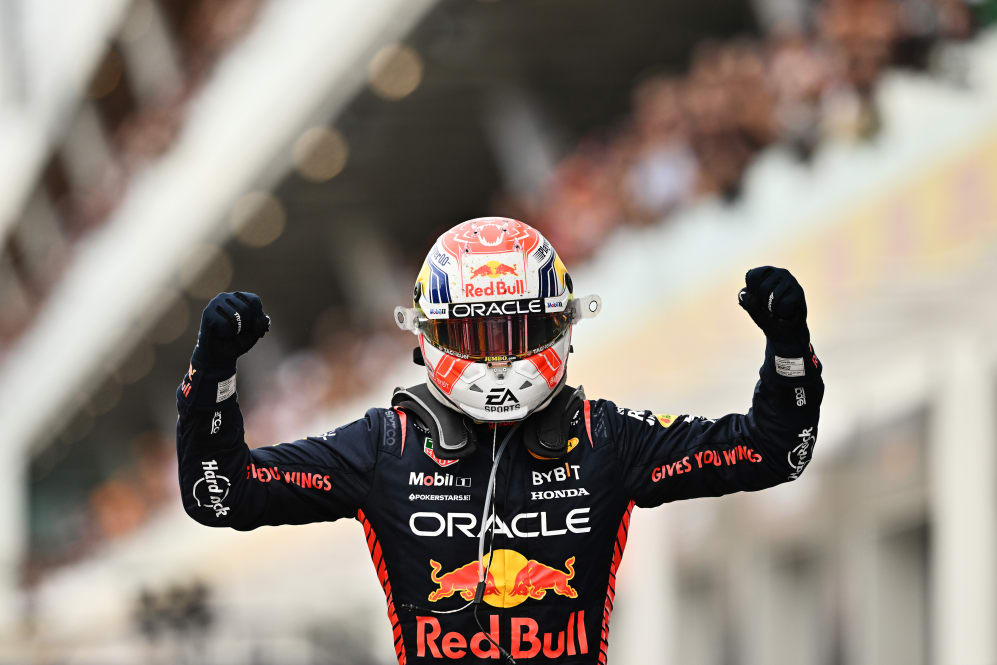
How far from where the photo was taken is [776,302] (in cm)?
394

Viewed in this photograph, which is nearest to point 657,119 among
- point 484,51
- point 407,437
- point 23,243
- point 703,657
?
point 703,657

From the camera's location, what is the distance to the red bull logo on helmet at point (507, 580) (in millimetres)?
4109

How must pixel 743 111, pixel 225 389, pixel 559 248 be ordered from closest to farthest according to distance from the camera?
1. pixel 225 389
2. pixel 743 111
3. pixel 559 248

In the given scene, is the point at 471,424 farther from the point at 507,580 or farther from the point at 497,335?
the point at 507,580

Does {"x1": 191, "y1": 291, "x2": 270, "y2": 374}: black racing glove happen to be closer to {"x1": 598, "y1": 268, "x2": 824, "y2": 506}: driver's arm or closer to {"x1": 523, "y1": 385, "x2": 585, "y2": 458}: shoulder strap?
{"x1": 523, "y1": 385, "x2": 585, "y2": 458}: shoulder strap

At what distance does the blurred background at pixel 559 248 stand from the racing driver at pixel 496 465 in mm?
5119

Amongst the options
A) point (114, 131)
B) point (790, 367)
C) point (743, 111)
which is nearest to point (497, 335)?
point (790, 367)

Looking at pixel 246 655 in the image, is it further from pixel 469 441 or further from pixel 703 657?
pixel 469 441

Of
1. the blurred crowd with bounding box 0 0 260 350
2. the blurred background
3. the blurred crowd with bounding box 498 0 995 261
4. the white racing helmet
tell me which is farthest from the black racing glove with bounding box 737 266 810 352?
the blurred crowd with bounding box 0 0 260 350

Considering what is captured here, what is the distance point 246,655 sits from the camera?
15.3m

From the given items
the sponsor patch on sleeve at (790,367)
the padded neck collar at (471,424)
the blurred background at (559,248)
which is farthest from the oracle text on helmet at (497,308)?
the blurred background at (559,248)

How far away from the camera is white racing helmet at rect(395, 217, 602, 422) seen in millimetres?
4141

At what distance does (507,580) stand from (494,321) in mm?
567

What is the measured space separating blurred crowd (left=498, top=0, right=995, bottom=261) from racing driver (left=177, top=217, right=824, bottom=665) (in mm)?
5499
